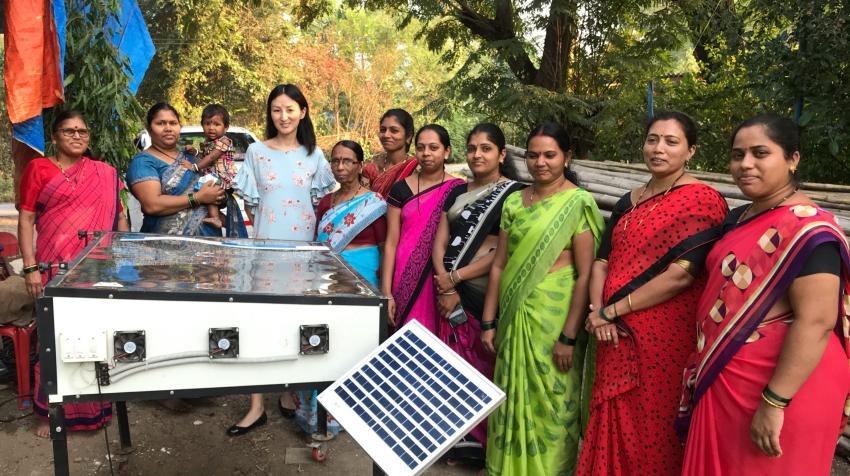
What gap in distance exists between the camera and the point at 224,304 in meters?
1.86

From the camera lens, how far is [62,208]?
10.5 feet

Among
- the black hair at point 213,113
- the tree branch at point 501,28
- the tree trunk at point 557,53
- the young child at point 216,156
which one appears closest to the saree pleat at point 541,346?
the young child at point 216,156

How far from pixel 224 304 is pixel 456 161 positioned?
70.1ft

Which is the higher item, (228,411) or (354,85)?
(354,85)

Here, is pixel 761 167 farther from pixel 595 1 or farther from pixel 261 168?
pixel 595 1

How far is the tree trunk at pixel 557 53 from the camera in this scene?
812 centimetres

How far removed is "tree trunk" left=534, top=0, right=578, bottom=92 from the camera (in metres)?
8.12

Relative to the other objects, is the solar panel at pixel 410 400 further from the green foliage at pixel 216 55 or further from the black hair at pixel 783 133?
the green foliage at pixel 216 55

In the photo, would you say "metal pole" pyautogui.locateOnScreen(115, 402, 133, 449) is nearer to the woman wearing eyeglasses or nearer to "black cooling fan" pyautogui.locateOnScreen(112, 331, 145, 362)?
the woman wearing eyeglasses

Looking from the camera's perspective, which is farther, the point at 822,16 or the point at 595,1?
the point at 595,1

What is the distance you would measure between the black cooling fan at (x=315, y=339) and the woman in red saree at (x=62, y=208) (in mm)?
1865

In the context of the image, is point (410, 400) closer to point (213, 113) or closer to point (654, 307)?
point (654, 307)

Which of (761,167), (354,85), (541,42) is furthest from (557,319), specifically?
(354,85)

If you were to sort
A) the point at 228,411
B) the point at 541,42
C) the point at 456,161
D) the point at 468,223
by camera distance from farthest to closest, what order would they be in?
the point at 456,161
the point at 541,42
the point at 228,411
the point at 468,223
